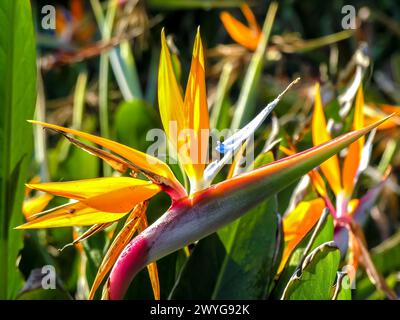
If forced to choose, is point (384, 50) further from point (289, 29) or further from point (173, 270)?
point (173, 270)

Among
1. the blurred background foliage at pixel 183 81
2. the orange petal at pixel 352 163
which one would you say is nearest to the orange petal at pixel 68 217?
the blurred background foliage at pixel 183 81

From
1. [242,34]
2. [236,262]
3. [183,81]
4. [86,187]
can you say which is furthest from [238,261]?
[242,34]

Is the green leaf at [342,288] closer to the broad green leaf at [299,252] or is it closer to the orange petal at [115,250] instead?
the broad green leaf at [299,252]

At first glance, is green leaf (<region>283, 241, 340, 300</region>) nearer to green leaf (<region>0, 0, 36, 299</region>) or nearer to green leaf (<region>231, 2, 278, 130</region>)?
green leaf (<region>0, 0, 36, 299</region>)

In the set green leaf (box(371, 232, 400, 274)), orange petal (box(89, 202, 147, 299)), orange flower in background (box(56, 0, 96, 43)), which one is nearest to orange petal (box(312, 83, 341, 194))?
orange petal (box(89, 202, 147, 299))

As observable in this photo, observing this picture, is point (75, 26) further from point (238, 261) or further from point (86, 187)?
point (86, 187)
